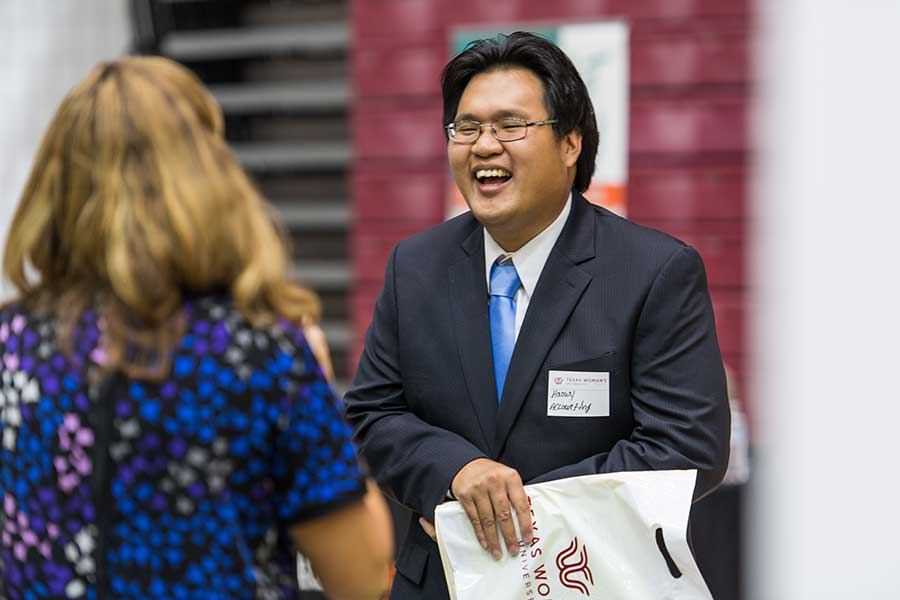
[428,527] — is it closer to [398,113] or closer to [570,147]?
[570,147]

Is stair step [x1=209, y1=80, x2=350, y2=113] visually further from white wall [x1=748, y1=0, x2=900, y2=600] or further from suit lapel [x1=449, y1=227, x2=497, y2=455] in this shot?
white wall [x1=748, y1=0, x2=900, y2=600]

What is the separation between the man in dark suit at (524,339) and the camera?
1.90 m

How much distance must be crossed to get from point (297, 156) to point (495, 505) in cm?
407

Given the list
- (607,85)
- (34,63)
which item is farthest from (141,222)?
(34,63)

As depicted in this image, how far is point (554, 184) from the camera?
2047 mm

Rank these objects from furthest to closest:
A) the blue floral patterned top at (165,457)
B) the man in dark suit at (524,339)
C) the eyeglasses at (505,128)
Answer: the eyeglasses at (505,128), the man in dark suit at (524,339), the blue floral patterned top at (165,457)

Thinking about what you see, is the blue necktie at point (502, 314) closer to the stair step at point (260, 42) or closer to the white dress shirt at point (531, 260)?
the white dress shirt at point (531, 260)

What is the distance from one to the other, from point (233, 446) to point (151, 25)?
4902 mm

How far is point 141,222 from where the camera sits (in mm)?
1423

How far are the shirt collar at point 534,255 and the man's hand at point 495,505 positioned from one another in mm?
372

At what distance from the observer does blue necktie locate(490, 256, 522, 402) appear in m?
2.03

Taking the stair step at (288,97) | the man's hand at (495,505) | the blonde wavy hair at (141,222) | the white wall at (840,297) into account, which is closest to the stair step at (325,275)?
the stair step at (288,97)

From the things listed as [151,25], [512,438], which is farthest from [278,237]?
[151,25]

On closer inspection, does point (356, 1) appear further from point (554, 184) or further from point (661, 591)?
point (661, 591)
